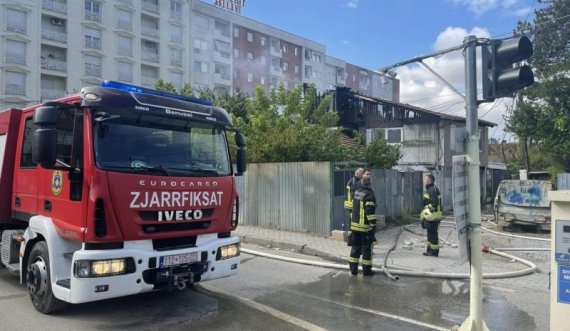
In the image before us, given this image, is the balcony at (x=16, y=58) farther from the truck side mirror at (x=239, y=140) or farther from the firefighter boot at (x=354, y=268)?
the firefighter boot at (x=354, y=268)

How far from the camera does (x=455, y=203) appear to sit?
4547 mm

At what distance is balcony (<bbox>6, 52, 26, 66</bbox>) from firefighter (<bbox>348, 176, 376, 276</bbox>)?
39.6m

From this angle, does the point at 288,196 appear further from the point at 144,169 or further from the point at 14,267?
the point at 144,169

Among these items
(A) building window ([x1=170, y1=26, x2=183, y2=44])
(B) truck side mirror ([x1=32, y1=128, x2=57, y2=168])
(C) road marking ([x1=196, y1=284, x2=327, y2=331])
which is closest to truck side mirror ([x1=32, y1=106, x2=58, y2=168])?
(B) truck side mirror ([x1=32, y1=128, x2=57, y2=168])

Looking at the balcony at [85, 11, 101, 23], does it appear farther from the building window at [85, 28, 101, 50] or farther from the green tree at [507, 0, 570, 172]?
the green tree at [507, 0, 570, 172]

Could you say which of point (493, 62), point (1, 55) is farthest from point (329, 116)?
point (1, 55)

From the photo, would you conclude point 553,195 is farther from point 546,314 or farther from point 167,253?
point 167,253

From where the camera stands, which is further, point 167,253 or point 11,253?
point 11,253

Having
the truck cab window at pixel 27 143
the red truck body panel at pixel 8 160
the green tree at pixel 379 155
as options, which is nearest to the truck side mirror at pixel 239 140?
the truck cab window at pixel 27 143

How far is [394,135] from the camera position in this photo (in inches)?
1129

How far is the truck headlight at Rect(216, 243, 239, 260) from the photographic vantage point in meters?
5.75

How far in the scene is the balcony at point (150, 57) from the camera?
48344 millimetres

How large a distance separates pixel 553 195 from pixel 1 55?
142 feet

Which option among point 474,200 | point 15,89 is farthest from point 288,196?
point 15,89
